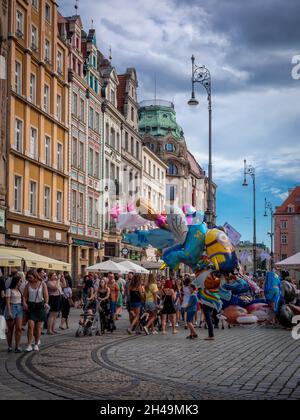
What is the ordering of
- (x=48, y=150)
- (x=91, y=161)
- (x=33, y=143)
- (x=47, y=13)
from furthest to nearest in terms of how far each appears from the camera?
(x=91, y=161) < (x=47, y=13) < (x=48, y=150) < (x=33, y=143)

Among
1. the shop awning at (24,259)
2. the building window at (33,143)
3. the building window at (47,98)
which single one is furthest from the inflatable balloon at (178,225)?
the building window at (47,98)

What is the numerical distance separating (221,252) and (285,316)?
353cm

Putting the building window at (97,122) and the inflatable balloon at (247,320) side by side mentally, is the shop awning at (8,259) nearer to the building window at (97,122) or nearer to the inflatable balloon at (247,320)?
the inflatable balloon at (247,320)

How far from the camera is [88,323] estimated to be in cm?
1848

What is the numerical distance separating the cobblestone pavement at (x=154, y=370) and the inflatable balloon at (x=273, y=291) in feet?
12.9

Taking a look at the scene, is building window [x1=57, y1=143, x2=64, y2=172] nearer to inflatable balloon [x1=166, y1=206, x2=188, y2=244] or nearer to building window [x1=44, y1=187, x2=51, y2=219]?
building window [x1=44, y1=187, x2=51, y2=219]

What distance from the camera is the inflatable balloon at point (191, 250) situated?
20.9 m

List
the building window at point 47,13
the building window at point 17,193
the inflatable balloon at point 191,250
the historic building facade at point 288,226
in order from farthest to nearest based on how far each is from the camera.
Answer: the historic building facade at point 288,226 < the building window at point 47,13 < the building window at point 17,193 < the inflatable balloon at point 191,250

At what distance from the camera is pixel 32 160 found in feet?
113

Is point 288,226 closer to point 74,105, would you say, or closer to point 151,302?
point 74,105

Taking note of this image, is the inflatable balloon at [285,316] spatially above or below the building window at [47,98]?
below

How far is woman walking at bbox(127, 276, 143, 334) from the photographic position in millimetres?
19469

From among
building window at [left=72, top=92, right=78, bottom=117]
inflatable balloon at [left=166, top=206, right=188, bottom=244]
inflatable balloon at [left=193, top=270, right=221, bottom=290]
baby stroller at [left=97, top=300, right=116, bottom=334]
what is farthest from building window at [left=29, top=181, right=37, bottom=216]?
inflatable balloon at [left=193, top=270, right=221, bottom=290]

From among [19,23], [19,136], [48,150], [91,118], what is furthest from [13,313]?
[91,118]
